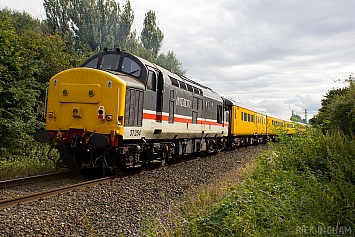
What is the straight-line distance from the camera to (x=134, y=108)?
9680 mm

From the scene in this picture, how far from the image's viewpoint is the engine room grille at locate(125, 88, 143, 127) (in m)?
9.34

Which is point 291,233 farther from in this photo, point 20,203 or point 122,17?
point 122,17

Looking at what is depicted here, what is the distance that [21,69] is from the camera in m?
15.8

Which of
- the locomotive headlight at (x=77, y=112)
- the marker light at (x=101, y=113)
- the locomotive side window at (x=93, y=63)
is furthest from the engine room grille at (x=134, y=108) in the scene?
the locomotive side window at (x=93, y=63)

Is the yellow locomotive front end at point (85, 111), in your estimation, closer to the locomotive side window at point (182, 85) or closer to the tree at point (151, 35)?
the locomotive side window at point (182, 85)

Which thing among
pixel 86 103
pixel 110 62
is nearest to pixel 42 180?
pixel 86 103

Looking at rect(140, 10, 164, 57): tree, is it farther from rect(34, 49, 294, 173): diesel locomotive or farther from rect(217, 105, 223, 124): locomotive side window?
rect(34, 49, 294, 173): diesel locomotive

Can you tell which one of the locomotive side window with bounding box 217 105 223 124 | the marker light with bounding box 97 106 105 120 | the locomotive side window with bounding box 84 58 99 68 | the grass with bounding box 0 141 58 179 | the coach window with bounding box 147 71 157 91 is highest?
the locomotive side window with bounding box 84 58 99 68

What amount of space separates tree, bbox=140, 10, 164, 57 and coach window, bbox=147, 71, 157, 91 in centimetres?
3241

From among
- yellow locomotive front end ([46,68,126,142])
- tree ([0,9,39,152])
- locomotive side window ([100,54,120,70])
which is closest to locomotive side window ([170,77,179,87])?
locomotive side window ([100,54,120,70])

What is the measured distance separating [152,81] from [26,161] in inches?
238

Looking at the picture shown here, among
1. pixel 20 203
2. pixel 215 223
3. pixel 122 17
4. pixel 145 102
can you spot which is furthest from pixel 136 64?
pixel 122 17

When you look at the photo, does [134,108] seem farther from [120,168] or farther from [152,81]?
[120,168]

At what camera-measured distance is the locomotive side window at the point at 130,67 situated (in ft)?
34.3
